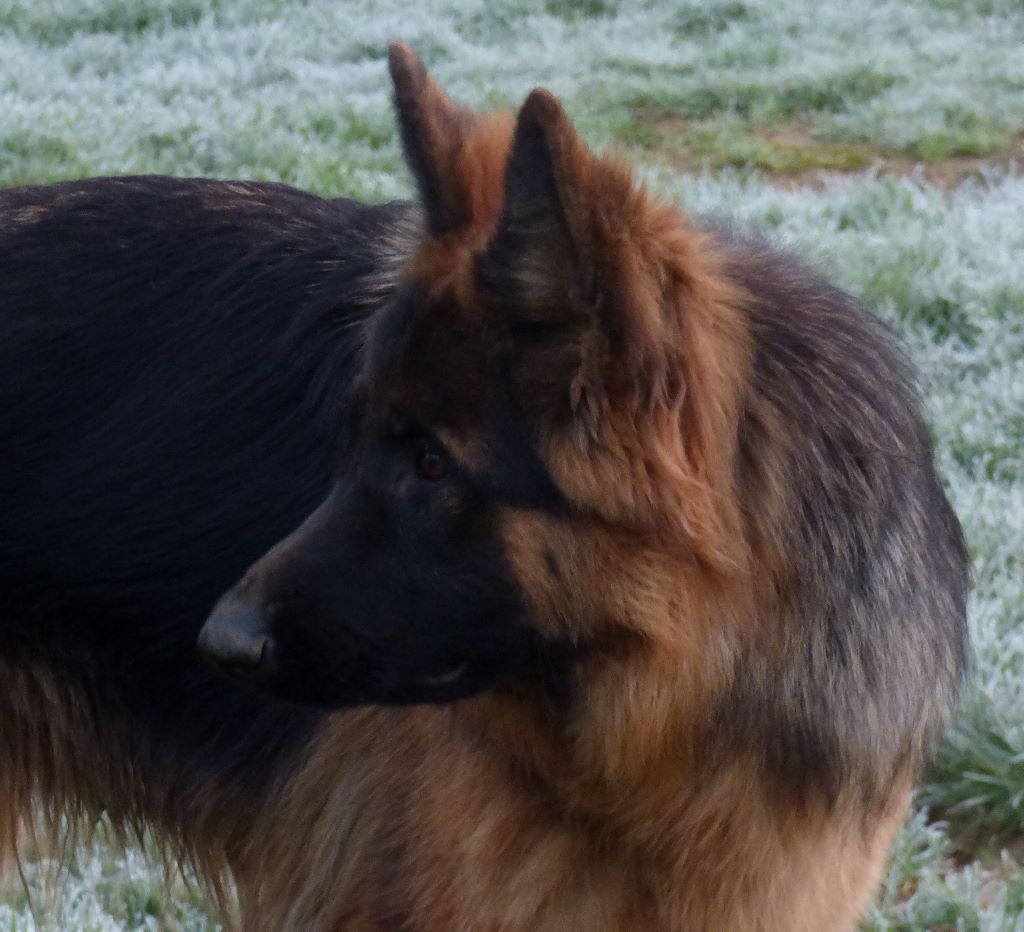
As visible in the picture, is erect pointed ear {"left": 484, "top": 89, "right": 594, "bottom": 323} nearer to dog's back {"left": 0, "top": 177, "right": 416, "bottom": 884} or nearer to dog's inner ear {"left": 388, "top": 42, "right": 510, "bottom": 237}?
dog's inner ear {"left": 388, "top": 42, "right": 510, "bottom": 237}

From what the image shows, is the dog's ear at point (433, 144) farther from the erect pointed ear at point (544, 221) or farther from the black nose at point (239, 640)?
the black nose at point (239, 640)

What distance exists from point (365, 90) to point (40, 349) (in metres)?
9.05

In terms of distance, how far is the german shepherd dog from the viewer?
256 cm

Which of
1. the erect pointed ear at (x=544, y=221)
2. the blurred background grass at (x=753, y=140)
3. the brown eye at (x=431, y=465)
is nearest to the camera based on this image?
the erect pointed ear at (x=544, y=221)

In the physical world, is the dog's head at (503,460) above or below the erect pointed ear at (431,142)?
below

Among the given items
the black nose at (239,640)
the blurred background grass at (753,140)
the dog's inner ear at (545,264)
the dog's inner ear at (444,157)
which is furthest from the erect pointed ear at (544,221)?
the black nose at (239,640)

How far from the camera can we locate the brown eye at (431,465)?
260cm

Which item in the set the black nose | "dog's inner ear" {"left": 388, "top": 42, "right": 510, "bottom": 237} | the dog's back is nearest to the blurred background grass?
"dog's inner ear" {"left": 388, "top": 42, "right": 510, "bottom": 237}

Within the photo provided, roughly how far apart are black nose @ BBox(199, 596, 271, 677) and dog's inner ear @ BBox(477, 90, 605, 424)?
64 cm

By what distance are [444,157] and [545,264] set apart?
1.29 feet

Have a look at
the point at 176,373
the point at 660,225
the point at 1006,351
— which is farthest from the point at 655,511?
the point at 1006,351

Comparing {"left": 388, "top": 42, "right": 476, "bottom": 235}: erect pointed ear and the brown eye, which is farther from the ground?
{"left": 388, "top": 42, "right": 476, "bottom": 235}: erect pointed ear

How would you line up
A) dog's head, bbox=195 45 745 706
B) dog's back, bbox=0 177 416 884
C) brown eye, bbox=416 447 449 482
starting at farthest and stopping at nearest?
dog's back, bbox=0 177 416 884 < brown eye, bbox=416 447 449 482 < dog's head, bbox=195 45 745 706

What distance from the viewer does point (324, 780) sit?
336 cm
